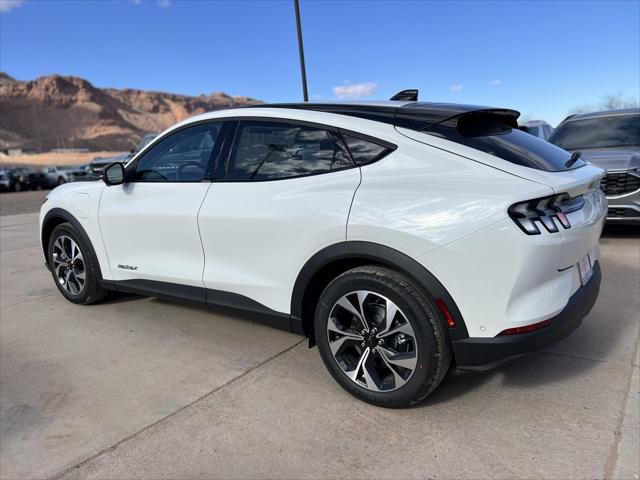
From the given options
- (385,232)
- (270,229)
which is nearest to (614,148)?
(385,232)

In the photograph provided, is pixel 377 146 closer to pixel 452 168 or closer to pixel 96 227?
pixel 452 168

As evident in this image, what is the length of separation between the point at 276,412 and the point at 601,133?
653cm

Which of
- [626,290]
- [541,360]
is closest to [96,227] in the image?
[541,360]

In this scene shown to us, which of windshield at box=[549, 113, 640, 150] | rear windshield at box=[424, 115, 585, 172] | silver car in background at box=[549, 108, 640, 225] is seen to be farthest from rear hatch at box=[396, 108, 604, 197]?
windshield at box=[549, 113, 640, 150]

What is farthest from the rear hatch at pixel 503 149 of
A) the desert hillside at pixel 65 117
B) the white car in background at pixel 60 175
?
the desert hillside at pixel 65 117

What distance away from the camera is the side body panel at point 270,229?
276 centimetres

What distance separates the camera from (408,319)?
2521 millimetres

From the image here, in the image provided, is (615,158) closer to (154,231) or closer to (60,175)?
(154,231)

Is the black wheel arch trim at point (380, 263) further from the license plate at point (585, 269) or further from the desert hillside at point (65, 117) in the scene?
the desert hillside at point (65, 117)

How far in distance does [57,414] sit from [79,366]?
2.01 feet

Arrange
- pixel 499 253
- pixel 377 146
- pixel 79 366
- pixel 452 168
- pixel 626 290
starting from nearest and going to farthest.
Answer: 1. pixel 499 253
2. pixel 452 168
3. pixel 377 146
4. pixel 79 366
5. pixel 626 290

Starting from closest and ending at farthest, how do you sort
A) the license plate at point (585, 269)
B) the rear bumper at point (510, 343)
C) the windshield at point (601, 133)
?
1. the rear bumper at point (510, 343)
2. the license plate at point (585, 269)
3. the windshield at point (601, 133)

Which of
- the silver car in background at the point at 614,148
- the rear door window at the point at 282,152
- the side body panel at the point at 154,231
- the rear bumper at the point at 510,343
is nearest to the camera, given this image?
the rear bumper at the point at 510,343

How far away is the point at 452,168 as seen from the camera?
2.47 meters
